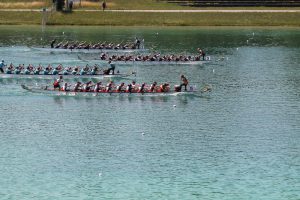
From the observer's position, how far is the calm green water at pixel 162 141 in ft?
134

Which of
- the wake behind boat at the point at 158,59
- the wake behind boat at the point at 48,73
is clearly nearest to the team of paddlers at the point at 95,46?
the wake behind boat at the point at 158,59

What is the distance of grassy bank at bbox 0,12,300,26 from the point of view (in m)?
119

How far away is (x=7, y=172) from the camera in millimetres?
43125

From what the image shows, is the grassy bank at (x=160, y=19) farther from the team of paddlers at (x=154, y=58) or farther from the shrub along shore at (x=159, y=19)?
the team of paddlers at (x=154, y=58)

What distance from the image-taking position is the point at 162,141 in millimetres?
49812

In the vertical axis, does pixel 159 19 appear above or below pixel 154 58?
above

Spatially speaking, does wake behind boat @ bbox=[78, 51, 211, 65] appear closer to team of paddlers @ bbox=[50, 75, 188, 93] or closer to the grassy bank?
team of paddlers @ bbox=[50, 75, 188, 93]

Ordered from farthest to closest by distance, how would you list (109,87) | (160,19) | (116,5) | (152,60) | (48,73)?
(116,5) < (160,19) < (152,60) < (48,73) < (109,87)

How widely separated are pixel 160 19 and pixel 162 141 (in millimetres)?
71315

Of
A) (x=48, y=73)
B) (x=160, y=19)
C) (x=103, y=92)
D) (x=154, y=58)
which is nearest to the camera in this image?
(x=103, y=92)

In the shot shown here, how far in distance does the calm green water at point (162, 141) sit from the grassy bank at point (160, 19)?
121 ft

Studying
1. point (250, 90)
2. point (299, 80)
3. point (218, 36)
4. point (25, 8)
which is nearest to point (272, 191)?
point (250, 90)

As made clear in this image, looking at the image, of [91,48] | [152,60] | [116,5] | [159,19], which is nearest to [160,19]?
[159,19]

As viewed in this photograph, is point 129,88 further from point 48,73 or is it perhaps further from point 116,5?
point 116,5
